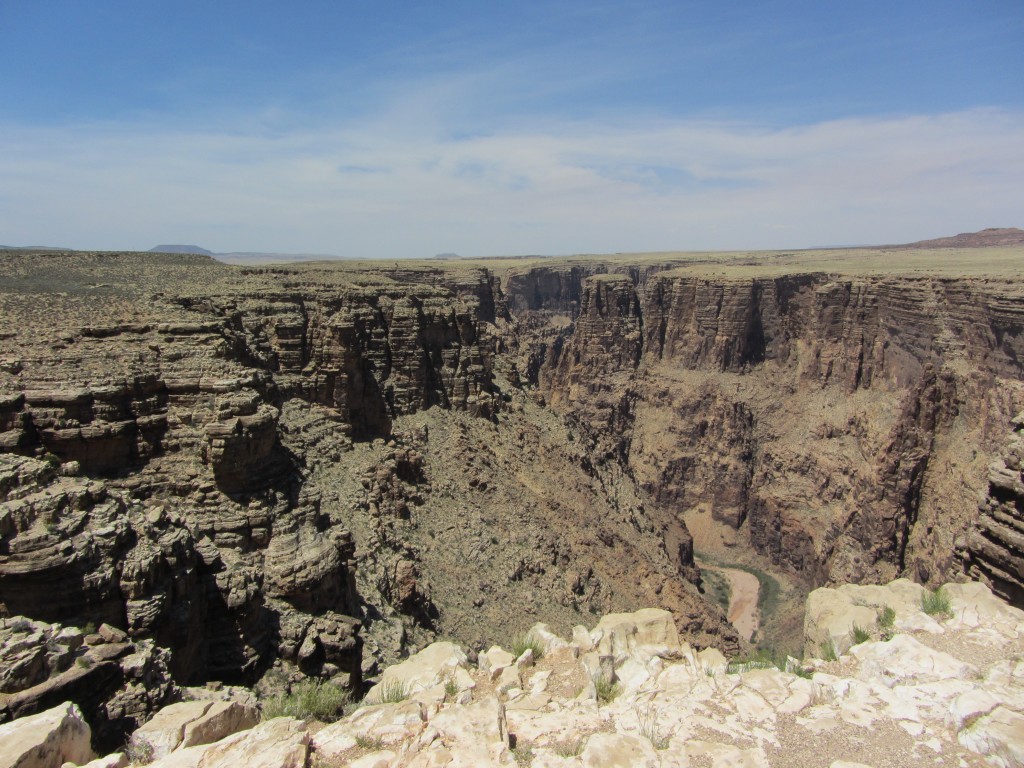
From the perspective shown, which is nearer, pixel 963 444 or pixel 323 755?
pixel 323 755

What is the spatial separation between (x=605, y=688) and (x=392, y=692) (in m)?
3.06

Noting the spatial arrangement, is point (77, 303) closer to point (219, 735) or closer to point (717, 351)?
point (219, 735)

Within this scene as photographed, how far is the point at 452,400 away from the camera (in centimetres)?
3266

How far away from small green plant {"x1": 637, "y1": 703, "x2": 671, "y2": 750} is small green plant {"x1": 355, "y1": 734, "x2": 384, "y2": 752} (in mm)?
3140

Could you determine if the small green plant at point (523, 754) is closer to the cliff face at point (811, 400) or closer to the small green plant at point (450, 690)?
the small green plant at point (450, 690)

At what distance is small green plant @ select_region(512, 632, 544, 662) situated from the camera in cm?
1023

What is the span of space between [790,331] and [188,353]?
209ft

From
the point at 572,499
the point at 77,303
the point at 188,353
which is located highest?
the point at 77,303

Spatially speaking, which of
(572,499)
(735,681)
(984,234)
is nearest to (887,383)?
(572,499)

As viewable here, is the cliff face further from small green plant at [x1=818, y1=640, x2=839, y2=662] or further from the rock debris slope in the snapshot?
the rock debris slope

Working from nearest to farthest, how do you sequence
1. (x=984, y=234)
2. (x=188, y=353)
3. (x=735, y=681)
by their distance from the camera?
1. (x=735, y=681)
2. (x=188, y=353)
3. (x=984, y=234)

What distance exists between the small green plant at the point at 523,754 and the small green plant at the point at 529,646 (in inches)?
103

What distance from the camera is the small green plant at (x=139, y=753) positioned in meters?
6.85

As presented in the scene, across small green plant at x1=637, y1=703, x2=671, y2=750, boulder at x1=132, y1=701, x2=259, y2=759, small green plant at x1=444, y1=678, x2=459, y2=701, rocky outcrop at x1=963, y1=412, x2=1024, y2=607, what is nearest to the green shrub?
rocky outcrop at x1=963, y1=412, x2=1024, y2=607
